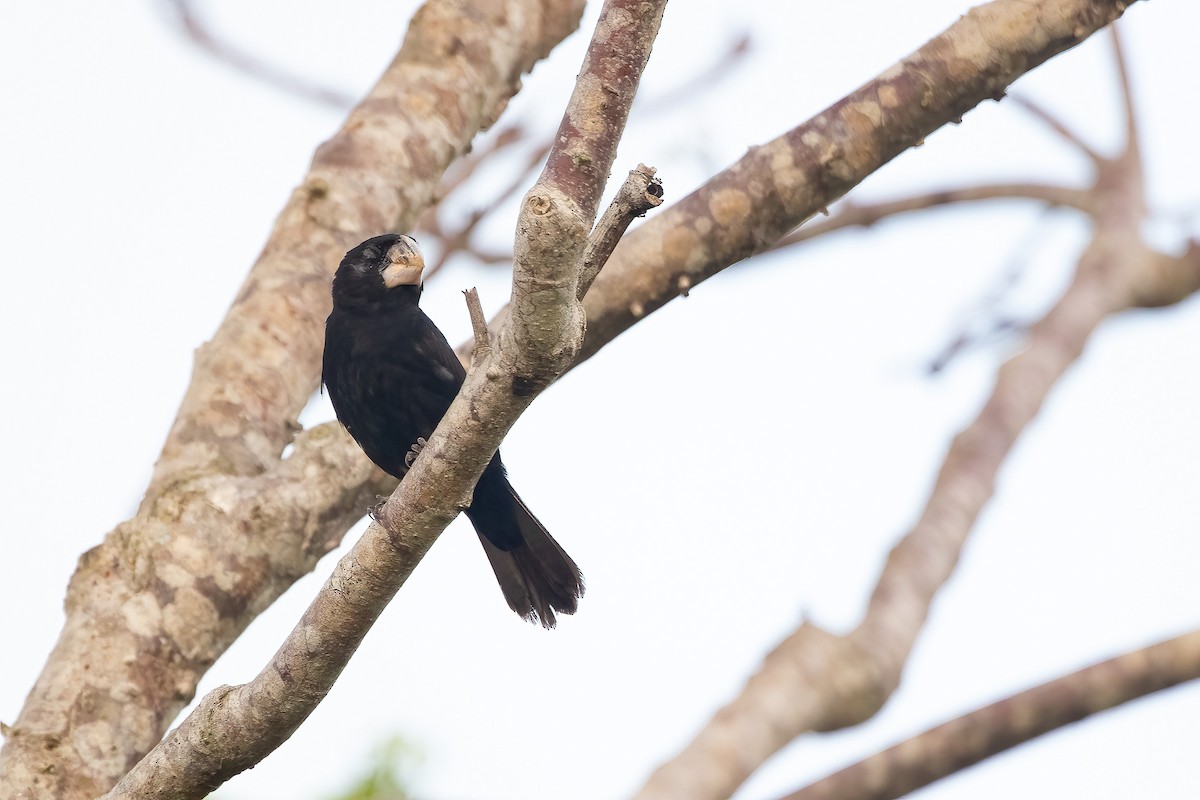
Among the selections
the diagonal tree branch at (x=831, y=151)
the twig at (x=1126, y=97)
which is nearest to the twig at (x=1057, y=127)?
the twig at (x=1126, y=97)

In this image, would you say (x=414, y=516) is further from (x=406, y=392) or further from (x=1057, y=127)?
(x=1057, y=127)

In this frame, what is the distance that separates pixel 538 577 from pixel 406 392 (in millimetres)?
743

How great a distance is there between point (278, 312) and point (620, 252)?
136 cm

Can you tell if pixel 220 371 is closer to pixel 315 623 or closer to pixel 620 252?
pixel 620 252

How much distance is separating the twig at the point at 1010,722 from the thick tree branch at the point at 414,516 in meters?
1.35

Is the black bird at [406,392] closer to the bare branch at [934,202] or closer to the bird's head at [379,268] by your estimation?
the bird's head at [379,268]

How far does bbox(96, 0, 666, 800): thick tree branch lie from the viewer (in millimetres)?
2523

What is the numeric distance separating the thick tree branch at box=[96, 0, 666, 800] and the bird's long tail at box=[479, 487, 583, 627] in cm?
155

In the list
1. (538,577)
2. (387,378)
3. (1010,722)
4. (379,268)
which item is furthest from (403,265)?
(1010,722)

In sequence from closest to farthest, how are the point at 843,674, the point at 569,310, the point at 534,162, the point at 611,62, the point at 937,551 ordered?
1. the point at 569,310
2. the point at 611,62
3. the point at 843,674
4. the point at 937,551
5. the point at 534,162

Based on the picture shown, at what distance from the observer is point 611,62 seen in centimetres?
266

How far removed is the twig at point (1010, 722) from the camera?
10.7 ft

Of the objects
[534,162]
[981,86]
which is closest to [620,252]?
[981,86]

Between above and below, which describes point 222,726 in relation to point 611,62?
below
